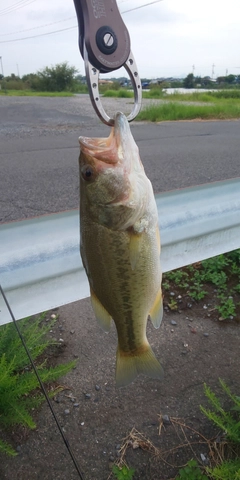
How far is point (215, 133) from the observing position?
12.3m

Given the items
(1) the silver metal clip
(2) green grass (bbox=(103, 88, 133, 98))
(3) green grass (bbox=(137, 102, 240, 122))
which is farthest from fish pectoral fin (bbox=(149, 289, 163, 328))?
(2) green grass (bbox=(103, 88, 133, 98))

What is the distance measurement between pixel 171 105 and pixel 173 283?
46.9ft

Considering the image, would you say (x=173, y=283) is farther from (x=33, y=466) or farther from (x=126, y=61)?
(x=126, y=61)

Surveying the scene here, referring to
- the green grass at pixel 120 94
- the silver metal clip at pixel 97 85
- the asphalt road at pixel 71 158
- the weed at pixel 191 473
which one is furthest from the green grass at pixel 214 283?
the green grass at pixel 120 94

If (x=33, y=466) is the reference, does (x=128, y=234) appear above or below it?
above

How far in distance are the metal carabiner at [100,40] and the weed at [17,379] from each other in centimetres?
182

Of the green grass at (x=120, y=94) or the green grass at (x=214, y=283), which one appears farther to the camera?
the green grass at (x=120, y=94)

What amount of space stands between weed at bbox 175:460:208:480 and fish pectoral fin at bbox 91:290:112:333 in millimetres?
1488

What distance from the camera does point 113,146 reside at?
4.05 ft

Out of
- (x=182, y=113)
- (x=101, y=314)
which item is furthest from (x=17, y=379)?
(x=182, y=113)

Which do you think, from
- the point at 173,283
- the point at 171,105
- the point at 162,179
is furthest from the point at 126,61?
the point at 171,105

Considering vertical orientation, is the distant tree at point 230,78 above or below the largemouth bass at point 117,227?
below

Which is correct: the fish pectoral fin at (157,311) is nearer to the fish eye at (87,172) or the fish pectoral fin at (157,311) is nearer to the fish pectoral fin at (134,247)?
the fish pectoral fin at (134,247)

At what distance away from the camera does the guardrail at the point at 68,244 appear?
4.64ft
